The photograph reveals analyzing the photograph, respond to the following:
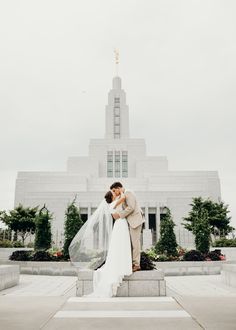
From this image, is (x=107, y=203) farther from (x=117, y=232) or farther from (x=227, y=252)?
(x=227, y=252)

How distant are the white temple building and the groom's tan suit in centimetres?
2964

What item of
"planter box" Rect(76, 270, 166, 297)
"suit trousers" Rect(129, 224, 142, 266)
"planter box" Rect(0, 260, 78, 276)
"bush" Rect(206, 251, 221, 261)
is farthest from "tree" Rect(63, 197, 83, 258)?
"suit trousers" Rect(129, 224, 142, 266)

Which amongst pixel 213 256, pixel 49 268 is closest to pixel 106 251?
pixel 49 268

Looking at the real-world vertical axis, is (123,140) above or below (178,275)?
above

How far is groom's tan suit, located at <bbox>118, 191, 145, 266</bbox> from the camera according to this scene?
7410 millimetres

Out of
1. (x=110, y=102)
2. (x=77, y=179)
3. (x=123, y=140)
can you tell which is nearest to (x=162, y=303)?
(x=77, y=179)

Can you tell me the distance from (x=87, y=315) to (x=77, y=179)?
50568 millimetres

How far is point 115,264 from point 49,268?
35.0 ft

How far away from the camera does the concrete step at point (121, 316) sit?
424 centimetres

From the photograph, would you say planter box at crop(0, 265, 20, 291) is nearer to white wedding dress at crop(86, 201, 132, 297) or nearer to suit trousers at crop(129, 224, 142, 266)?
white wedding dress at crop(86, 201, 132, 297)

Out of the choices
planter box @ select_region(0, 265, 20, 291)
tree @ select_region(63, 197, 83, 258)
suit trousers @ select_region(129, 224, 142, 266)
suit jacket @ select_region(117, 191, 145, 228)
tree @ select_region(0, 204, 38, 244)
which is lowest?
planter box @ select_region(0, 265, 20, 291)

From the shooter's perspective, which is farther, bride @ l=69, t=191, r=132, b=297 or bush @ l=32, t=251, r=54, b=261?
bush @ l=32, t=251, r=54, b=261

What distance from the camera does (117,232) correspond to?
24.2 feet

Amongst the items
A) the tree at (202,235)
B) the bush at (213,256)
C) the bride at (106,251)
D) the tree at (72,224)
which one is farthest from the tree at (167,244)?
the bride at (106,251)
